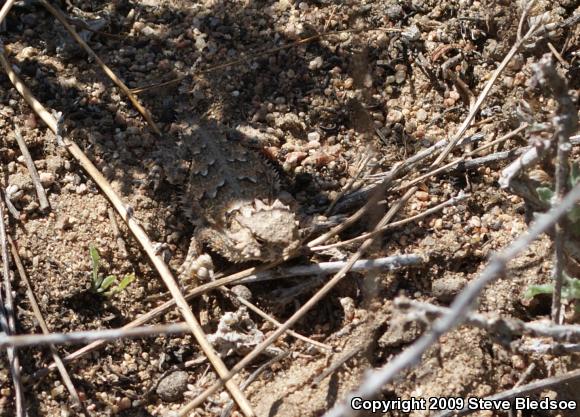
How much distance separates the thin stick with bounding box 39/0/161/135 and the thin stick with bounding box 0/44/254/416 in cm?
39


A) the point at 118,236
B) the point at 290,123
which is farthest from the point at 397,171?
the point at 118,236

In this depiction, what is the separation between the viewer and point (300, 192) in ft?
12.9

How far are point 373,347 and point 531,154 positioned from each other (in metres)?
1.15

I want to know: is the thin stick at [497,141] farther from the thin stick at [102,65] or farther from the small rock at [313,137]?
the thin stick at [102,65]

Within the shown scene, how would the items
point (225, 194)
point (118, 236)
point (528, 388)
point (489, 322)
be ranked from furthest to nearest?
1. point (225, 194)
2. point (118, 236)
3. point (528, 388)
4. point (489, 322)

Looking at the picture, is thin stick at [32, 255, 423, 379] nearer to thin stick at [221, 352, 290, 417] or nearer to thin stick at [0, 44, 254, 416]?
thin stick at [0, 44, 254, 416]

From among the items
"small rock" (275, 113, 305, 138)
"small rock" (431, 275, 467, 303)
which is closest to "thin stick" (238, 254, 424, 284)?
"small rock" (431, 275, 467, 303)

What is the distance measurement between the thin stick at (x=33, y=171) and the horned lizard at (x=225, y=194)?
671 mm

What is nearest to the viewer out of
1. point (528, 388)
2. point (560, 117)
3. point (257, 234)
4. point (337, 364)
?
point (560, 117)

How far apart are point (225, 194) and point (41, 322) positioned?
1.18m

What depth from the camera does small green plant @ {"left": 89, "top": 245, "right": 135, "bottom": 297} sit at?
3.40m

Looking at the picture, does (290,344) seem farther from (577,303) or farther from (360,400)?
(577,303)

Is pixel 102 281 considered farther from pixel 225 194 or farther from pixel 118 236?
pixel 225 194

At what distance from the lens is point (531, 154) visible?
109 inches
